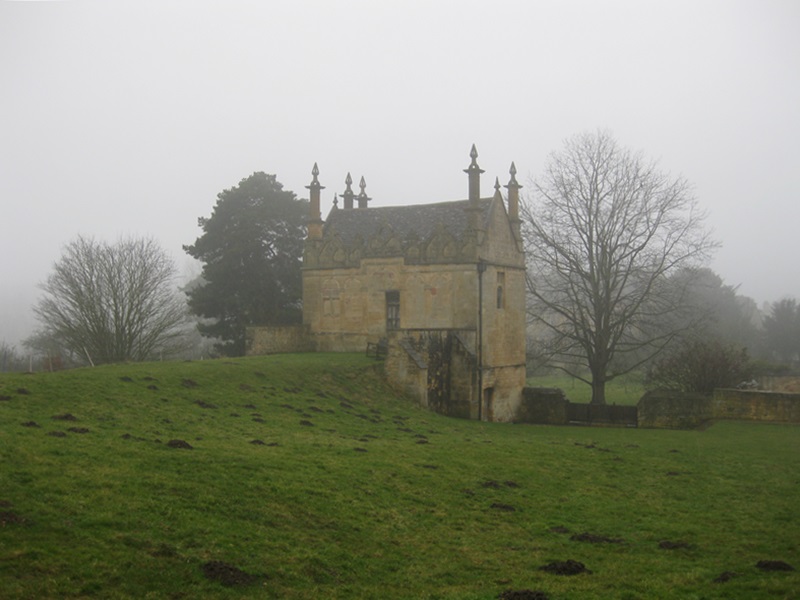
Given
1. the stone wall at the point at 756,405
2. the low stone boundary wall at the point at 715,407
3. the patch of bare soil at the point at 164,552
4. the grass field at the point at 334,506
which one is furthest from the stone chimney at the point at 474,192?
the patch of bare soil at the point at 164,552

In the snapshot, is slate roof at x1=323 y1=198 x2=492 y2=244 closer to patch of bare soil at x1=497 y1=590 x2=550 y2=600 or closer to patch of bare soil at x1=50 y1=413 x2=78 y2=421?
patch of bare soil at x1=50 y1=413 x2=78 y2=421

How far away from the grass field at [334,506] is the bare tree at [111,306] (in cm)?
2074

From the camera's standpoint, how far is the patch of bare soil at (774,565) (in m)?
13.0

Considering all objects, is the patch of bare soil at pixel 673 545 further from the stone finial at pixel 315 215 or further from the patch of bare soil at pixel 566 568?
the stone finial at pixel 315 215

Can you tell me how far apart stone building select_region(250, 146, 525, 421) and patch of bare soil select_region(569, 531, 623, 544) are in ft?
70.6

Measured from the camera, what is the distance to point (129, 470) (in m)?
15.2

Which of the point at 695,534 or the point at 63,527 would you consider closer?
the point at 63,527

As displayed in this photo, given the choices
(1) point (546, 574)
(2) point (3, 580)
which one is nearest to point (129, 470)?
(2) point (3, 580)

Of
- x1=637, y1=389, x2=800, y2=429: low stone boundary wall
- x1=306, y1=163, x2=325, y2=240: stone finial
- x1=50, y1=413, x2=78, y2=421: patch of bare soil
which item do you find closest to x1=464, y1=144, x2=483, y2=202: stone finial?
x1=306, y1=163, x2=325, y2=240: stone finial

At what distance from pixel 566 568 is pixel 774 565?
339 cm

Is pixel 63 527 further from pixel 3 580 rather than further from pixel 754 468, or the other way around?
pixel 754 468

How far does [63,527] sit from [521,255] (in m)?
36.9

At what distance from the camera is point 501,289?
145 feet

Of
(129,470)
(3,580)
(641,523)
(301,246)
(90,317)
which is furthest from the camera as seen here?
(301,246)
